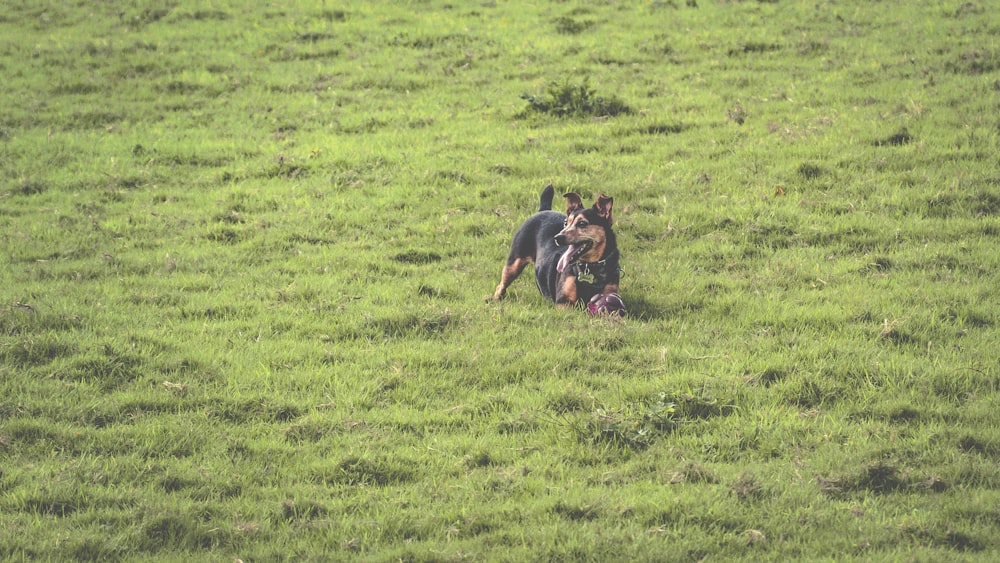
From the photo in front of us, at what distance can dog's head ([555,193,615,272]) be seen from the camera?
9.65 m

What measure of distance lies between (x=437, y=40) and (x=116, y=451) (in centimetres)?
1536

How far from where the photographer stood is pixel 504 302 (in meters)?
10.5

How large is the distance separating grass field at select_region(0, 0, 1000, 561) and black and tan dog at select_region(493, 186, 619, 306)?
1.19 feet

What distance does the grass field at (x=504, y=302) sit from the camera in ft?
22.0

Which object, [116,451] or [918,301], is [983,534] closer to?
[918,301]

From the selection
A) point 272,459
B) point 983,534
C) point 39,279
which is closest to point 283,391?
point 272,459

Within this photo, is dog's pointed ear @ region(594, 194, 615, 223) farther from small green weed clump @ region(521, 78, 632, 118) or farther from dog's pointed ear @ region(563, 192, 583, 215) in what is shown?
small green weed clump @ region(521, 78, 632, 118)

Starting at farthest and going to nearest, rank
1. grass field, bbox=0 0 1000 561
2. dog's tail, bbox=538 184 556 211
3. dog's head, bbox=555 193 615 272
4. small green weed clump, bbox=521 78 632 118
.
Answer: small green weed clump, bbox=521 78 632 118 → dog's tail, bbox=538 184 556 211 → dog's head, bbox=555 193 615 272 → grass field, bbox=0 0 1000 561

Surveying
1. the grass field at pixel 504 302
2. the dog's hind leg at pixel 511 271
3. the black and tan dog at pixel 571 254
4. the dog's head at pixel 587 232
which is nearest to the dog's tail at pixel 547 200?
the black and tan dog at pixel 571 254

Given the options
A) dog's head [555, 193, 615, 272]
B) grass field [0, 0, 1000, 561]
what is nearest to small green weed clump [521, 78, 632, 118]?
grass field [0, 0, 1000, 561]

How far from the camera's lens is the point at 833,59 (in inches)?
712

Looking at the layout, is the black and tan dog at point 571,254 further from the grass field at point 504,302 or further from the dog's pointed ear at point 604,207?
the grass field at point 504,302

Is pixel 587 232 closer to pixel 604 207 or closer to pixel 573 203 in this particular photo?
pixel 604 207

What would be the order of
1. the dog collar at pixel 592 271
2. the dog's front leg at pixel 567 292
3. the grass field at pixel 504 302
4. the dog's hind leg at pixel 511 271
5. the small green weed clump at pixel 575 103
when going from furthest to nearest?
the small green weed clump at pixel 575 103, the dog's hind leg at pixel 511 271, the dog's front leg at pixel 567 292, the dog collar at pixel 592 271, the grass field at pixel 504 302
